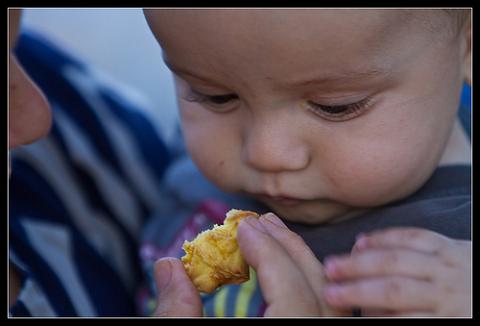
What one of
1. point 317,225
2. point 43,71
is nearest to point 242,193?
point 317,225

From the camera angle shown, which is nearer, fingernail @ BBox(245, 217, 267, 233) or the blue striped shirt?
fingernail @ BBox(245, 217, 267, 233)

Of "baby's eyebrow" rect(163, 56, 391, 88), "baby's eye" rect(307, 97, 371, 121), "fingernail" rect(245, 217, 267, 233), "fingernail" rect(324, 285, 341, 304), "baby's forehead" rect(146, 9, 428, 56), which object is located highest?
"baby's forehead" rect(146, 9, 428, 56)

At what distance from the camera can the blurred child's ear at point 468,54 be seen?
71 centimetres

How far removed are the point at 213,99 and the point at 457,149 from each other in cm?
26

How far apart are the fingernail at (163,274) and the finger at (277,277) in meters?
0.06

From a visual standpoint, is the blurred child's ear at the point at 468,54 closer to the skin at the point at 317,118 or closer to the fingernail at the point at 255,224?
the skin at the point at 317,118

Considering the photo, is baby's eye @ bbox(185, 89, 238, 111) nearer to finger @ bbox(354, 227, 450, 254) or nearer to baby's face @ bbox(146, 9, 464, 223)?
baby's face @ bbox(146, 9, 464, 223)

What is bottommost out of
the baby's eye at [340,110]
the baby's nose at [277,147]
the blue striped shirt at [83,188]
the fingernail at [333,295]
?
the blue striped shirt at [83,188]

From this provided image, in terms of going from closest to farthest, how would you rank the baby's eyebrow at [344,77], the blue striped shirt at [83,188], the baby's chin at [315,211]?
the baby's eyebrow at [344,77] → the baby's chin at [315,211] → the blue striped shirt at [83,188]

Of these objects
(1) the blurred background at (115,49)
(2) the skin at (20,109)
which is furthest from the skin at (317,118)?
(1) the blurred background at (115,49)

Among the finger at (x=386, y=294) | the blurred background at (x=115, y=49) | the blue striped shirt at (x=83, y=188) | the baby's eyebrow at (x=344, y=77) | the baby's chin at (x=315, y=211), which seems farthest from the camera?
the blurred background at (x=115, y=49)

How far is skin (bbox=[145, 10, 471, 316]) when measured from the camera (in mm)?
536

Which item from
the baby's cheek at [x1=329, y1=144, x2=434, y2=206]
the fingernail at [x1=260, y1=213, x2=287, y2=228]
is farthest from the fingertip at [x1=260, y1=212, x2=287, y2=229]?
the baby's cheek at [x1=329, y1=144, x2=434, y2=206]

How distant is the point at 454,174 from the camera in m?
0.76
